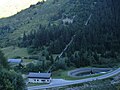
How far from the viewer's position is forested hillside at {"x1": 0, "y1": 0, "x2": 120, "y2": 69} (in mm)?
85688

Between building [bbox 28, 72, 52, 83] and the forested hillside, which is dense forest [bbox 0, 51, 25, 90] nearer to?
building [bbox 28, 72, 52, 83]

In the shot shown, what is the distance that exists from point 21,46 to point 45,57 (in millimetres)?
27885

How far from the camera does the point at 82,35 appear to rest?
325ft

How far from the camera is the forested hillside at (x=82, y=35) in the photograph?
8569 cm

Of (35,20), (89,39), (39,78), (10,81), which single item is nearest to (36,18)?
(35,20)

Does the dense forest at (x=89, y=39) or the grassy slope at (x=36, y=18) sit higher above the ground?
the grassy slope at (x=36, y=18)

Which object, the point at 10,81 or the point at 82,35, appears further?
the point at 82,35

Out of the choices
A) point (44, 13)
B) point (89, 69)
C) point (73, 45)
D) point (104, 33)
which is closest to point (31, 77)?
point (89, 69)

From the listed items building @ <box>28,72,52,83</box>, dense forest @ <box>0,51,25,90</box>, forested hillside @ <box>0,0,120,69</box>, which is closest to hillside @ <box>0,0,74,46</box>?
forested hillside @ <box>0,0,120,69</box>

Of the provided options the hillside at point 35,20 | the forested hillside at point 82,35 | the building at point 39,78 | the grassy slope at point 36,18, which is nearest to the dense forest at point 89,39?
the forested hillside at point 82,35

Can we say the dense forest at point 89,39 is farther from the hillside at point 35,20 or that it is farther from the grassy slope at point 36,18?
the grassy slope at point 36,18

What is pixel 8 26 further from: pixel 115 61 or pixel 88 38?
Answer: pixel 115 61

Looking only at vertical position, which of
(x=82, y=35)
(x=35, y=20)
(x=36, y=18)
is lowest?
(x=82, y=35)

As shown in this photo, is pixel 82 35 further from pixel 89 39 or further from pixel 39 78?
pixel 39 78
